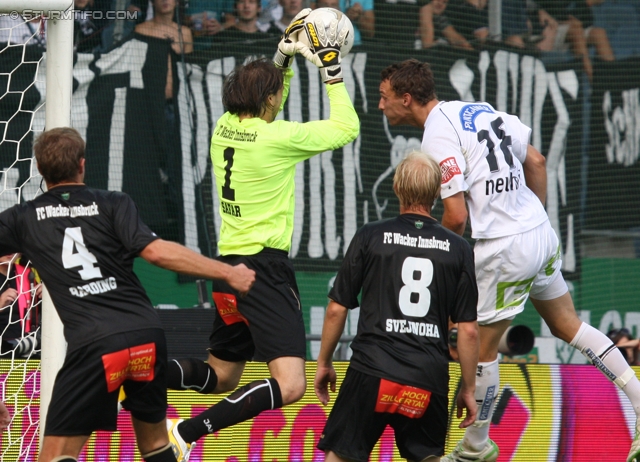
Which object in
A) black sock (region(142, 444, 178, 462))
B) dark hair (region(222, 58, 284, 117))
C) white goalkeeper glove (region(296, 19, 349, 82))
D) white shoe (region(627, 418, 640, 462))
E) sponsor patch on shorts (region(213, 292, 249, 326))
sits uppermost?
white goalkeeper glove (region(296, 19, 349, 82))

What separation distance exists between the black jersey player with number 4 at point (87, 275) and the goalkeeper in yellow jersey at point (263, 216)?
755 mm

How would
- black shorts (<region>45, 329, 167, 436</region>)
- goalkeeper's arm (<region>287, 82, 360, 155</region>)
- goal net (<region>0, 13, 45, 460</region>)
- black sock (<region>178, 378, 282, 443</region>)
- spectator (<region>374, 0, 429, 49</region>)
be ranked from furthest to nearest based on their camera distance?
spectator (<region>374, 0, 429, 49</region>) → goal net (<region>0, 13, 45, 460</region>) → goalkeeper's arm (<region>287, 82, 360, 155</region>) → black sock (<region>178, 378, 282, 443</region>) → black shorts (<region>45, 329, 167, 436</region>)

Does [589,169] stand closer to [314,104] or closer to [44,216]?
[314,104]

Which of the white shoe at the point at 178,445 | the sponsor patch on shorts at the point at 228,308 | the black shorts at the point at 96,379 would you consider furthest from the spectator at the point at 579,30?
the black shorts at the point at 96,379

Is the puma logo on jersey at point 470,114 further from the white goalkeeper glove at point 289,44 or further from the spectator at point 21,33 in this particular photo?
the spectator at point 21,33

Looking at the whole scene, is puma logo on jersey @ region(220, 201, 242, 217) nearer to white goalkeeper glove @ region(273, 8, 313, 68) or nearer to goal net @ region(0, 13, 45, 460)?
white goalkeeper glove @ region(273, 8, 313, 68)

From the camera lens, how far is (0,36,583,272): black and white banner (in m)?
7.88

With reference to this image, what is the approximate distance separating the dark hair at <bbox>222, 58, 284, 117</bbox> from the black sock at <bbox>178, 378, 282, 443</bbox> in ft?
4.68

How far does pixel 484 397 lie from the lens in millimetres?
5172

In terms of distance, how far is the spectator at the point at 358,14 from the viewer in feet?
27.8

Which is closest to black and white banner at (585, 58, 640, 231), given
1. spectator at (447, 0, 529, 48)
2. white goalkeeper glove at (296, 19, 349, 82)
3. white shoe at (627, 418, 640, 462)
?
spectator at (447, 0, 529, 48)

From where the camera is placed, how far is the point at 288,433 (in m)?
5.82

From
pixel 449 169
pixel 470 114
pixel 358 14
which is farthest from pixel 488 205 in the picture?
pixel 358 14

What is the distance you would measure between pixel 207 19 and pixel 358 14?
1373mm
